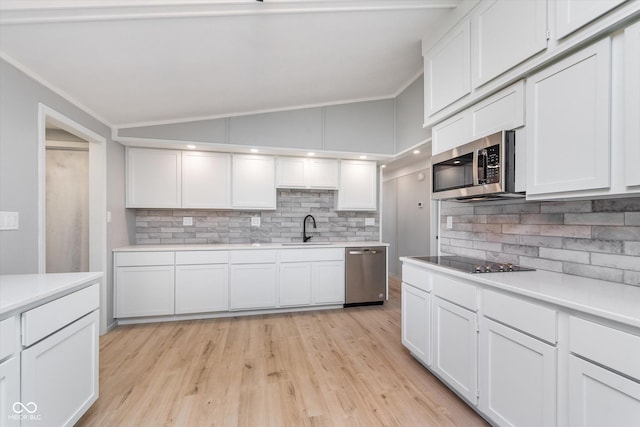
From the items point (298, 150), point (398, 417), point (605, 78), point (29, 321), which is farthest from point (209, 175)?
point (605, 78)

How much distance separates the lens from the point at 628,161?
1.17 metres

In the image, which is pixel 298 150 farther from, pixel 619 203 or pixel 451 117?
pixel 619 203

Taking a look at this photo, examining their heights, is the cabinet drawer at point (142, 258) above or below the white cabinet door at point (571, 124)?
below

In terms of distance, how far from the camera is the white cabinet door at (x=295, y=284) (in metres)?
3.56

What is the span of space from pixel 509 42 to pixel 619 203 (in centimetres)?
108

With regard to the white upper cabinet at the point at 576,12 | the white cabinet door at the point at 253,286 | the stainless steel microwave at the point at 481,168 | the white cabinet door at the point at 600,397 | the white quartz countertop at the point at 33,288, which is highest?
the white upper cabinet at the point at 576,12

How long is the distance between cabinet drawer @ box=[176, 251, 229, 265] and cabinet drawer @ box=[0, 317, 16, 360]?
84.5 inches

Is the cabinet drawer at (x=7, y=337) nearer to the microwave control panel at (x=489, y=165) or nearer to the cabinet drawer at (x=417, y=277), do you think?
the cabinet drawer at (x=417, y=277)

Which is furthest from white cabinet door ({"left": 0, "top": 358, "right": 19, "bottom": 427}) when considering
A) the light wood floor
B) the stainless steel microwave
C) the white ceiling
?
the stainless steel microwave

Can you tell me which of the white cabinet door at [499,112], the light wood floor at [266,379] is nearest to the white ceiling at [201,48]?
the white cabinet door at [499,112]

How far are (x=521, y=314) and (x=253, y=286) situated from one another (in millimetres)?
2809

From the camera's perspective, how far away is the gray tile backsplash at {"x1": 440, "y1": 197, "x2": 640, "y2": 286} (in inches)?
56.2

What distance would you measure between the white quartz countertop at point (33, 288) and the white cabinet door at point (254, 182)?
216 cm

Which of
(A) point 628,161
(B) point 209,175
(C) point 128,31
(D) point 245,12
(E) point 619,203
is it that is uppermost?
(D) point 245,12
